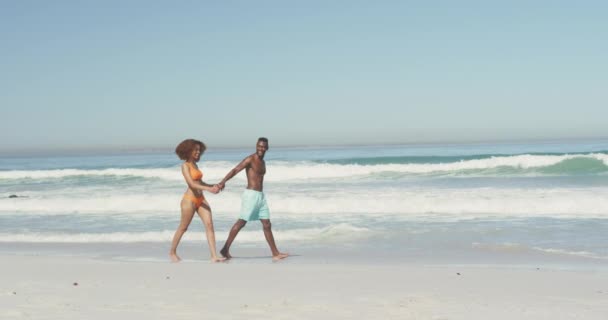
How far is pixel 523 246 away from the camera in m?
8.77

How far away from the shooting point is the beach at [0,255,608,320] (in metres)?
4.89

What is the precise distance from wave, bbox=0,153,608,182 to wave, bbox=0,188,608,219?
31.6ft

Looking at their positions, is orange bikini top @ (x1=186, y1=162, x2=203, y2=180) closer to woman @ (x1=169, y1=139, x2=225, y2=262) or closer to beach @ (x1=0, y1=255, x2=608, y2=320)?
woman @ (x1=169, y1=139, x2=225, y2=262)

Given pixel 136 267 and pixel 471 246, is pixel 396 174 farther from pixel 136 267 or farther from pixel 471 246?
pixel 136 267

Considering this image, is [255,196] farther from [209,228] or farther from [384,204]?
[384,204]

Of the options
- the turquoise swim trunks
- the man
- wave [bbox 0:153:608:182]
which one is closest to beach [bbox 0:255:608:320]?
the man

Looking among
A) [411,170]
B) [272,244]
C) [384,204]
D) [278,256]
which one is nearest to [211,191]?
[272,244]

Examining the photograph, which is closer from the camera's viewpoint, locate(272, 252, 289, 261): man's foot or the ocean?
locate(272, 252, 289, 261): man's foot

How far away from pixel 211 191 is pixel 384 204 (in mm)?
7390

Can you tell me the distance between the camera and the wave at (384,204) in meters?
13.4

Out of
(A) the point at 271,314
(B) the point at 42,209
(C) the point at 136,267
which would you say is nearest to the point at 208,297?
(A) the point at 271,314

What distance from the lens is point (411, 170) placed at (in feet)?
98.0

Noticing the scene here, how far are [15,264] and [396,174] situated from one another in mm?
22269

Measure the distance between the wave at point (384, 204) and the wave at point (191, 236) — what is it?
2.75m
